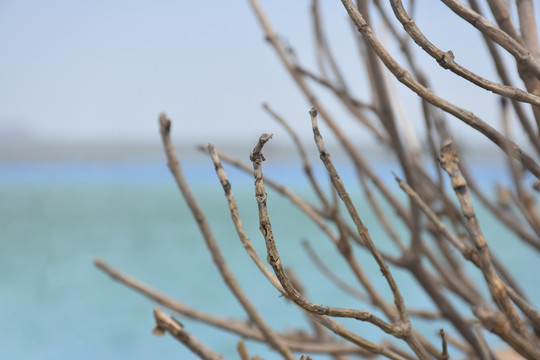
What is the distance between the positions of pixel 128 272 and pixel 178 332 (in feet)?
9.80

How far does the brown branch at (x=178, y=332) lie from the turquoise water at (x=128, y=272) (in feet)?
1.54

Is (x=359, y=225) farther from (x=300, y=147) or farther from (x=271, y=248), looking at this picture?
(x=300, y=147)

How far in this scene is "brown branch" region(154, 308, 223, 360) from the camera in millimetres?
254

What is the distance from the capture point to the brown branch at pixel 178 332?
25 centimetres

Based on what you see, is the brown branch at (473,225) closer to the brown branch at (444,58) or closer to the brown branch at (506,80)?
the brown branch at (444,58)

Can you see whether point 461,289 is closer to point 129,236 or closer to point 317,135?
point 317,135

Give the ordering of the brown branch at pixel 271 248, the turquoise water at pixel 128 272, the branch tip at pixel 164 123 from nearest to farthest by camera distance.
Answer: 1. the brown branch at pixel 271 248
2. the branch tip at pixel 164 123
3. the turquoise water at pixel 128 272

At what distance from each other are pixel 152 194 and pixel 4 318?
6.06m

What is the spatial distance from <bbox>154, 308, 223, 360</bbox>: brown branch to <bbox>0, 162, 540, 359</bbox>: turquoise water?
47 centimetres

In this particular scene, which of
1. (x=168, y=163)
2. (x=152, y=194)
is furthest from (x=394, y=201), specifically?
(x=152, y=194)

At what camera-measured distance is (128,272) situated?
3.11 metres

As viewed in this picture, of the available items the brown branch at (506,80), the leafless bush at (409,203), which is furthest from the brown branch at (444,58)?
the brown branch at (506,80)

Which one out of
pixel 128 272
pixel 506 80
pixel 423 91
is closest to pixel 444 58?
pixel 423 91

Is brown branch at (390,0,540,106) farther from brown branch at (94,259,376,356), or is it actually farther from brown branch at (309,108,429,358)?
brown branch at (94,259,376,356)
